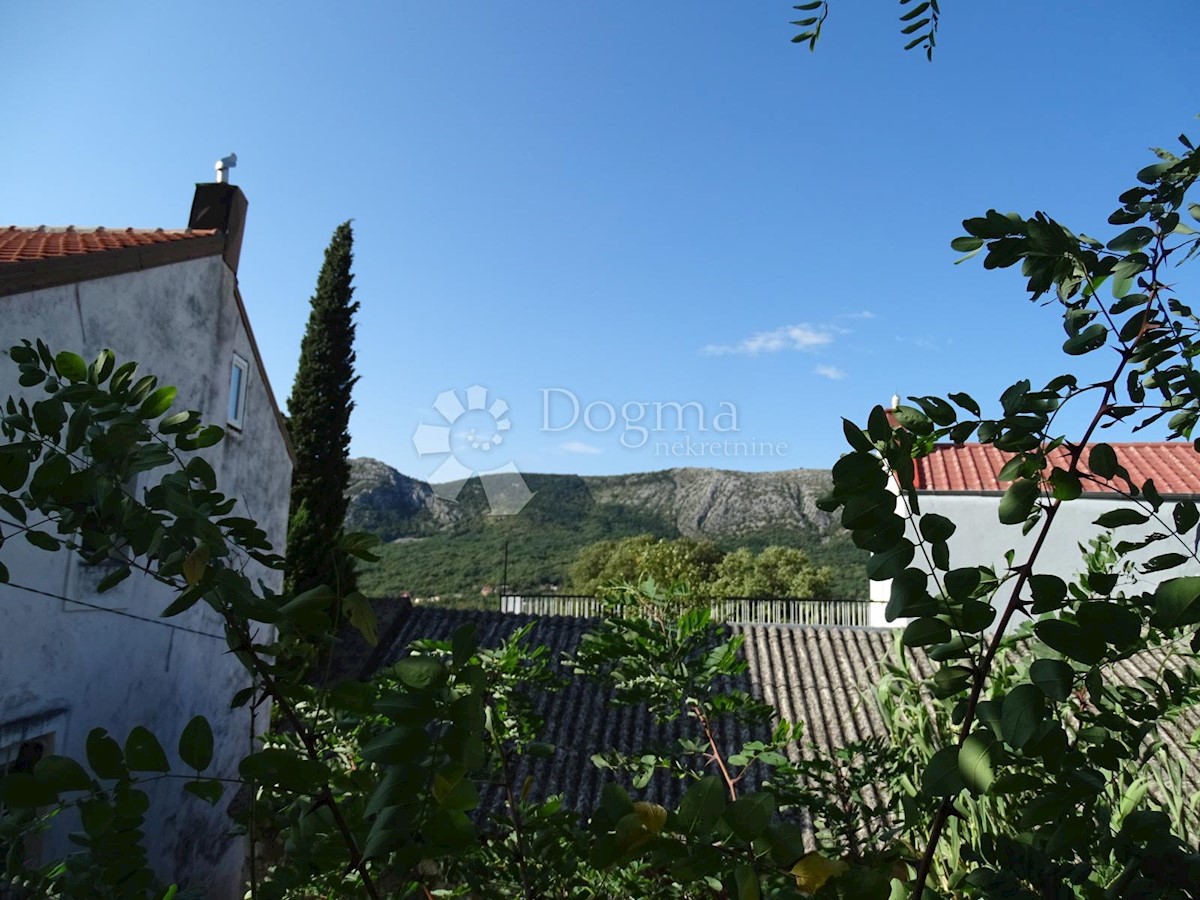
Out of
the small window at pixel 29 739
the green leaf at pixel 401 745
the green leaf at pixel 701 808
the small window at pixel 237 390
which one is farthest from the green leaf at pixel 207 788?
the small window at pixel 237 390

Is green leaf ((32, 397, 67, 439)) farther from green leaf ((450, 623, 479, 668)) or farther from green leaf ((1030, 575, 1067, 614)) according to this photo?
green leaf ((1030, 575, 1067, 614))

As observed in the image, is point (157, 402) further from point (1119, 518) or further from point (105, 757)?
point (1119, 518)

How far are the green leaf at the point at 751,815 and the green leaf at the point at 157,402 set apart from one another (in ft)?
2.81

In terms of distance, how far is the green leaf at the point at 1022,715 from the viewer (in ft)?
2.25

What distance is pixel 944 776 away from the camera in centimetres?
73

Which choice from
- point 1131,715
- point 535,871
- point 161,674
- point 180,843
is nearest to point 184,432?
point 535,871

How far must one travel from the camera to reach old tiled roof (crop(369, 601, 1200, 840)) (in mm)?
7742

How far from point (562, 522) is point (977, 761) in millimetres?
43672

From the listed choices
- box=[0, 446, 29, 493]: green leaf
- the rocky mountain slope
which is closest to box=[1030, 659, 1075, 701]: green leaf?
box=[0, 446, 29, 493]: green leaf

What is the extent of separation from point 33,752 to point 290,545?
303 inches

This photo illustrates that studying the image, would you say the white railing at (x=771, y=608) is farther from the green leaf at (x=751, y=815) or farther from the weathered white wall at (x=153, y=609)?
the green leaf at (x=751, y=815)

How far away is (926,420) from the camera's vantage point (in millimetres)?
904

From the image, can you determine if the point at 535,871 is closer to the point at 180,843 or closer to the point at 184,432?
the point at 184,432

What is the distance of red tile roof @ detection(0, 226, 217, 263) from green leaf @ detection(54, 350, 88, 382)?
195 inches
